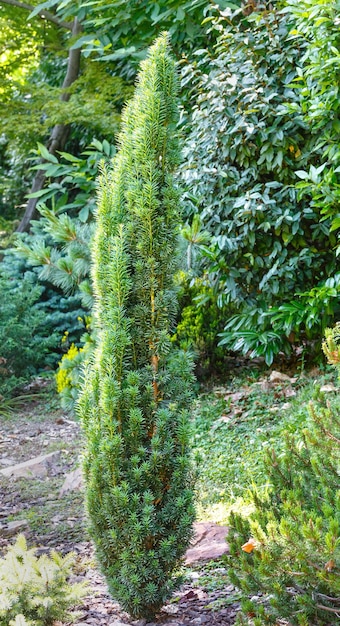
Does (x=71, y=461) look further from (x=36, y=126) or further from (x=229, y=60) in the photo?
(x=36, y=126)

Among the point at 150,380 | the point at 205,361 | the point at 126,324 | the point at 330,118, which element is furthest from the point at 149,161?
the point at 205,361

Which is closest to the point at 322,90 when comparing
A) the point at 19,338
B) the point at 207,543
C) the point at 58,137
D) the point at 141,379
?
the point at 141,379

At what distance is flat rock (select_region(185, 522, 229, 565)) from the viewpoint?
3459 millimetres

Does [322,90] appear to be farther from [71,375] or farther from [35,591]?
[35,591]

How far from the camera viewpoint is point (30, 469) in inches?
203

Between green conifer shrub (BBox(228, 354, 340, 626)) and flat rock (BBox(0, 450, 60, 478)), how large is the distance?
2.63 metres

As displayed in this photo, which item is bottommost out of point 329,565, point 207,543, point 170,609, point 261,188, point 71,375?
point 170,609

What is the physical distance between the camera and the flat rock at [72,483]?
15.5 ft

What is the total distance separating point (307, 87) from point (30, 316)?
13.3ft

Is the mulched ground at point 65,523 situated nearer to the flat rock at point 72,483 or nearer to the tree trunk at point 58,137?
the flat rock at point 72,483

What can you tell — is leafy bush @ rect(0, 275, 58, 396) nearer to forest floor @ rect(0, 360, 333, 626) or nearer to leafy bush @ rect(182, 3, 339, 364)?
forest floor @ rect(0, 360, 333, 626)

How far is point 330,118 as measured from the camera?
15.8 feet

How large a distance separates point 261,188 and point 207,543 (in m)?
2.83

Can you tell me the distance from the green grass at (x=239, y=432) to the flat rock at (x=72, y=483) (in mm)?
796
